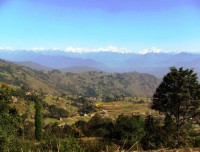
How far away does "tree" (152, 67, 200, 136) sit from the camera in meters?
39.3

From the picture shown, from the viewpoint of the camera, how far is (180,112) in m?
40.6

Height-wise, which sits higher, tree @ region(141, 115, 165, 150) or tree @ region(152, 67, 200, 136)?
tree @ region(152, 67, 200, 136)

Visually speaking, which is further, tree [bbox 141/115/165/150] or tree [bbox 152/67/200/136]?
tree [bbox 152/67/200/136]

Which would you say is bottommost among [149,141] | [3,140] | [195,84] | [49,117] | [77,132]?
[49,117]

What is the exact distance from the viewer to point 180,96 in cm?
3859

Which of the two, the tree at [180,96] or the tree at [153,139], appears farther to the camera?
the tree at [180,96]

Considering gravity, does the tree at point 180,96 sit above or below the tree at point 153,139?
above

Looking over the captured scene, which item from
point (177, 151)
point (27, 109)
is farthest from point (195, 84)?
point (27, 109)

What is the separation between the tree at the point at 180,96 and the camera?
39.3 m

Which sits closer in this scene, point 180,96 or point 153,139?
point 153,139

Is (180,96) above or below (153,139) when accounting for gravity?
above

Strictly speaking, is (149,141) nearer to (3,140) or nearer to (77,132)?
(3,140)

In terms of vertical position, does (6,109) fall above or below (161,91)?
below

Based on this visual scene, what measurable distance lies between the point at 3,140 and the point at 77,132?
37.2 metres
